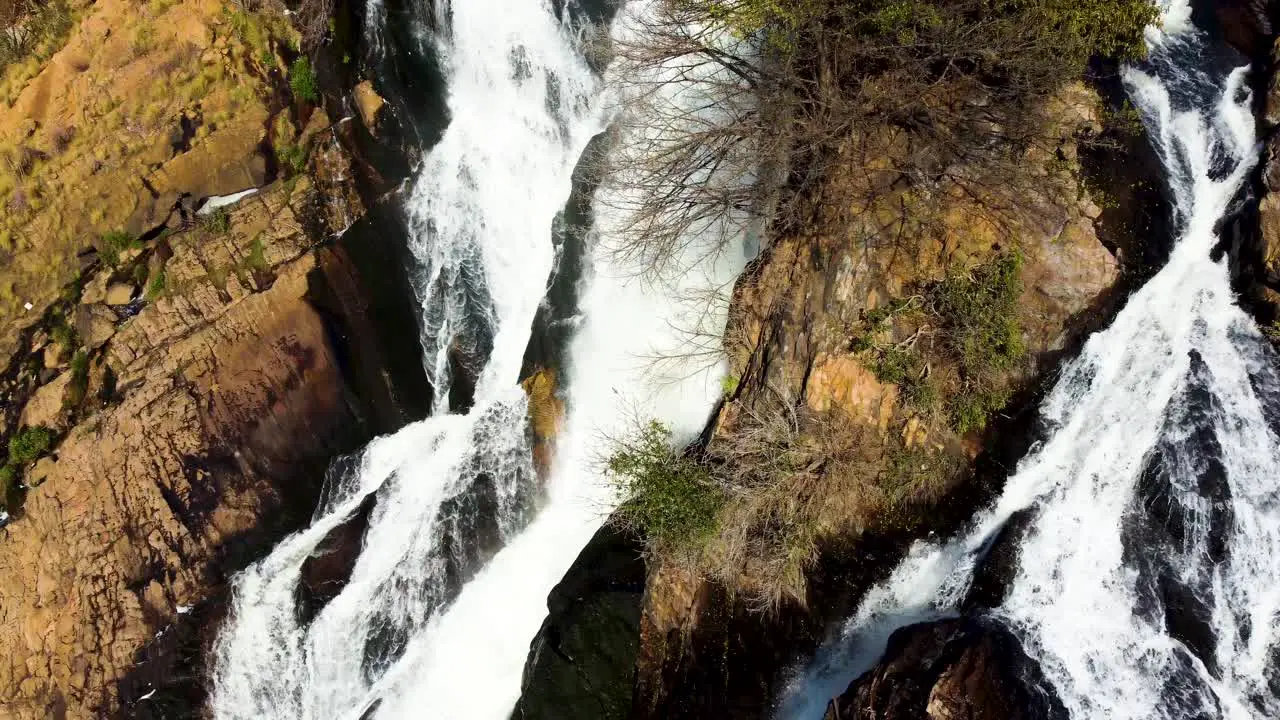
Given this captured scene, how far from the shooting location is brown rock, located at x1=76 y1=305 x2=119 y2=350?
1151cm

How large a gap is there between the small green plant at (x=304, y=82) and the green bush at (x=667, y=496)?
7617 millimetres

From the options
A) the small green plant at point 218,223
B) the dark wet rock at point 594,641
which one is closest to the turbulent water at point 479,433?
the dark wet rock at point 594,641

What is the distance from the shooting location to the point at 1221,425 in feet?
25.1

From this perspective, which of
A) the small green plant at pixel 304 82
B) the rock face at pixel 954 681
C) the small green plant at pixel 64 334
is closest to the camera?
the rock face at pixel 954 681

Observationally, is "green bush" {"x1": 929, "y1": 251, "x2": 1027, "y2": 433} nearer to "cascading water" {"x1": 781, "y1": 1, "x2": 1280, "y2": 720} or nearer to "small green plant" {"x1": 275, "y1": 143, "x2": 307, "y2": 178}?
"cascading water" {"x1": 781, "y1": 1, "x2": 1280, "y2": 720}

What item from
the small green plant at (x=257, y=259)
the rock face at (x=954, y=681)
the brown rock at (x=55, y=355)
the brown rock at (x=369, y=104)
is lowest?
the rock face at (x=954, y=681)

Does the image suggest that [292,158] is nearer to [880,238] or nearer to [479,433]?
[479,433]

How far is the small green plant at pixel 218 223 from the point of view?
11680 mm

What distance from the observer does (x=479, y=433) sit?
11195mm

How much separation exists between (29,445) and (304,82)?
6.71m

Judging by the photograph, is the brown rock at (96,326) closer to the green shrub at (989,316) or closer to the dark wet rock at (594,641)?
the dark wet rock at (594,641)

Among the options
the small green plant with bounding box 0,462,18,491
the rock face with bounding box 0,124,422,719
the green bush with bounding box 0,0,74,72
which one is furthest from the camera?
the green bush with bounding box 0,0,74,72

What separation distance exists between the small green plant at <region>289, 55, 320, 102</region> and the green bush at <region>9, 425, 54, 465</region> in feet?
20.5

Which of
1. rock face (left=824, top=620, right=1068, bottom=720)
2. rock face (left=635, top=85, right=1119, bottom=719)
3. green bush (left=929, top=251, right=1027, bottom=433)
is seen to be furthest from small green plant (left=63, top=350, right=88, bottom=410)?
green bush (left=929, top=251, right=1027, bottom=433)
